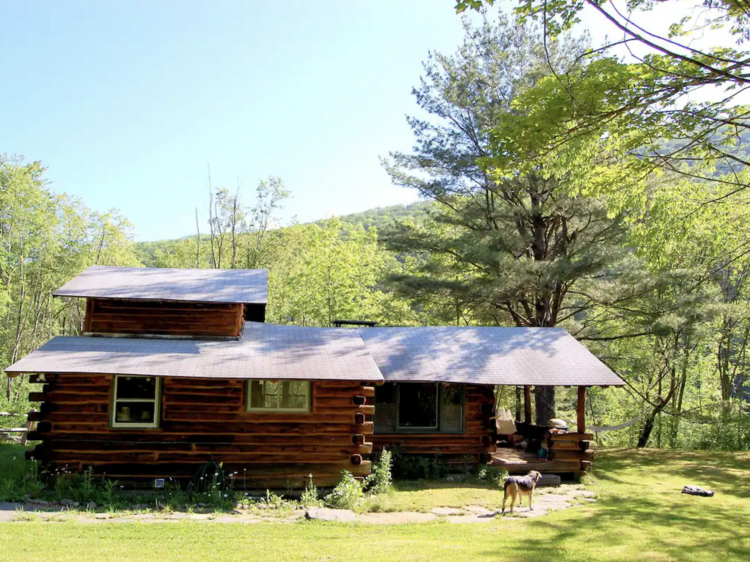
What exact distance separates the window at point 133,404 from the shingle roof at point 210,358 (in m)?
0.66

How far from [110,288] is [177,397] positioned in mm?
3685

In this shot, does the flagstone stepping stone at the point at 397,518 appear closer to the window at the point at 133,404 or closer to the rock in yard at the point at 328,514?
the rock in yard at the point at 328,514

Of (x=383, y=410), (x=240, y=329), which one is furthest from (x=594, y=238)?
(x=240, y=329)

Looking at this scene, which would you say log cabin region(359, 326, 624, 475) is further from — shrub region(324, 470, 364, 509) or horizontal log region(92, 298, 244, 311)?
horizontal log region(92, 298, 244, 311)

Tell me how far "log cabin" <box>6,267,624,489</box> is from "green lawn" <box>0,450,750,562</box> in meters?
2.38

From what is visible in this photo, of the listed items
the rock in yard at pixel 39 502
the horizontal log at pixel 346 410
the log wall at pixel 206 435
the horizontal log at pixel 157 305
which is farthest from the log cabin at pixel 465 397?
the rock in yard at pixel 39 502

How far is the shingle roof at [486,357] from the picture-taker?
14039 mm

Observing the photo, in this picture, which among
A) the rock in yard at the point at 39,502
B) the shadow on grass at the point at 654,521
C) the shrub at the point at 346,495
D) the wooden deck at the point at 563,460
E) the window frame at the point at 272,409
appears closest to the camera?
the shadow on grass at the point at 654,521

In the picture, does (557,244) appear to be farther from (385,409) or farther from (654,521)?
(654,521)

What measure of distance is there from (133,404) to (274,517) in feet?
13.1

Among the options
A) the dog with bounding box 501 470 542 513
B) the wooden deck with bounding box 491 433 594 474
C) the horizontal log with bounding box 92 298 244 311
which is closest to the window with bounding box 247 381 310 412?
the horizontal log with bounding box 92 298 244 311

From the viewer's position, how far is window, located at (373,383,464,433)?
48.4 feet

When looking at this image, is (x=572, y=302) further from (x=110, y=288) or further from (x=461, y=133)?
(x=110, y=288)

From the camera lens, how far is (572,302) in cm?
2422
